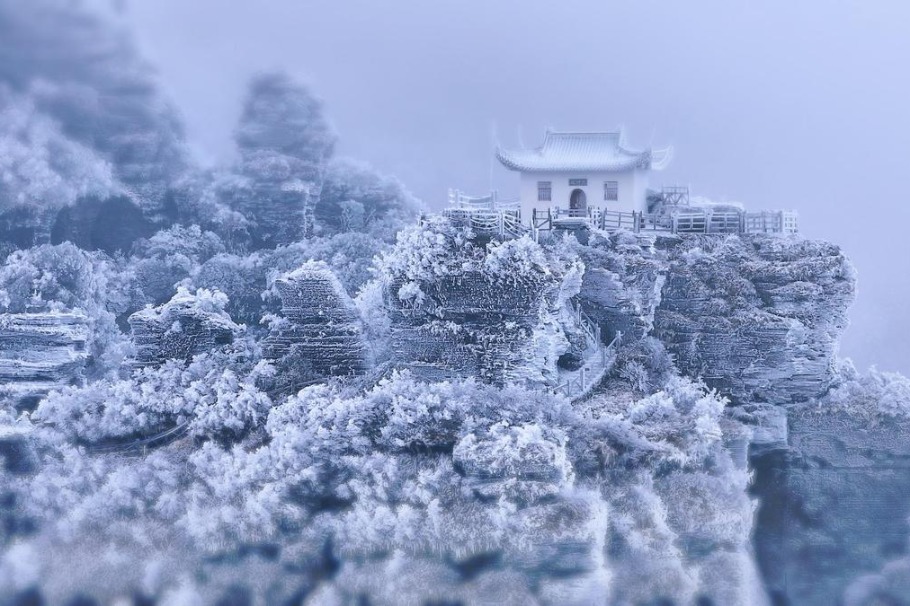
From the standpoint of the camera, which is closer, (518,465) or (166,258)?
(518,465)

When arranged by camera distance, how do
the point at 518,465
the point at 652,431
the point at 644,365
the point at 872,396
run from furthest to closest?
the point at 872,396
the point at 644,365
the point at 652,431
the point at 518,465

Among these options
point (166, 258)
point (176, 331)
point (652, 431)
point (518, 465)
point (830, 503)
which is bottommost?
point (830, 503)

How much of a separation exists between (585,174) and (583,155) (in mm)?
431

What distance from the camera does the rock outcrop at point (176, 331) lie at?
13.5 m

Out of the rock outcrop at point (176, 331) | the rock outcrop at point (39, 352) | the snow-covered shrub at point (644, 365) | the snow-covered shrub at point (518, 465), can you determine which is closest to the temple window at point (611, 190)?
the snow-covered shrub at point (644, 365)

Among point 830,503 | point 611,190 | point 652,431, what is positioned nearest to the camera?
point 652,431

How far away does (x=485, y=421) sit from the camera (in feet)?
35.0

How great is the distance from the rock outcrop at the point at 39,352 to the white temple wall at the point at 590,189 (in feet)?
26.8

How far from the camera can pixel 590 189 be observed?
15055mm

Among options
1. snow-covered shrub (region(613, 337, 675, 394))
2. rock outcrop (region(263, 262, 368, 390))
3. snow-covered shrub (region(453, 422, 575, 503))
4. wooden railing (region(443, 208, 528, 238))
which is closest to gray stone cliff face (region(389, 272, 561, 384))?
wooden railing (region(443, 208, 528, 238))

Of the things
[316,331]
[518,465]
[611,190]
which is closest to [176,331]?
[316,331]

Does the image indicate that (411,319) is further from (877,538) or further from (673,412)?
(877,538)

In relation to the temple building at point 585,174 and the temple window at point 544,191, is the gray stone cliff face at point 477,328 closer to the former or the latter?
the temple building at point 585,174

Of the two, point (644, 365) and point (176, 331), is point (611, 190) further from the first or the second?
point (176, 331)
